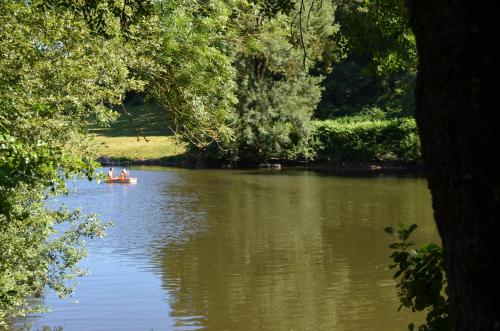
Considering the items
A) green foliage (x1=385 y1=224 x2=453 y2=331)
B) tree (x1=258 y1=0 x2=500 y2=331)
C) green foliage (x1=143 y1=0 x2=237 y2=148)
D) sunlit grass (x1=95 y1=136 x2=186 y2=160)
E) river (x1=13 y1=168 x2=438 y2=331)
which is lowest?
river (x1=13 y1=168 x2=438 y2=331)

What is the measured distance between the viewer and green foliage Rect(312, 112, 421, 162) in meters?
41.0

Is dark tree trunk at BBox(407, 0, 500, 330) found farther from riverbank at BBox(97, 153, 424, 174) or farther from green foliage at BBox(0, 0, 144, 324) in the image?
riverbank at BBox(97, 153, 424, 174)

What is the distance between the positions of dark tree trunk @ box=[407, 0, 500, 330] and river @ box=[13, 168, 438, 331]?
910cm

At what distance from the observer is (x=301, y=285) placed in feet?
52.2

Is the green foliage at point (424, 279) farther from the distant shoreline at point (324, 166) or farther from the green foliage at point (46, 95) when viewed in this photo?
the distant shoreline at point (324, 166)

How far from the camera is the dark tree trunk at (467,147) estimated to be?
7.82ft

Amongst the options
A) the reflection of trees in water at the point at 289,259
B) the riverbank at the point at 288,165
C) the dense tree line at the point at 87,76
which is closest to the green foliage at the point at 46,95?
the dense tree line at the point at 87,76

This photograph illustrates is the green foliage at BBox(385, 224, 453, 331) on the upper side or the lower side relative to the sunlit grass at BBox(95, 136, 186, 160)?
lower

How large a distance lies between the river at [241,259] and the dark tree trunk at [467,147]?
358 inches

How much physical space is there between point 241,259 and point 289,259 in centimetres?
118

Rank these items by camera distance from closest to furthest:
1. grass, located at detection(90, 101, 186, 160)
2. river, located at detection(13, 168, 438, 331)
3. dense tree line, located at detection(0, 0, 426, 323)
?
1. dense tree line, located at detection(0, 0, 426, 323)
2. river, located at detection(13, 168, 438, 331)
3. grass, located at detection(90, 101, 186, 160)

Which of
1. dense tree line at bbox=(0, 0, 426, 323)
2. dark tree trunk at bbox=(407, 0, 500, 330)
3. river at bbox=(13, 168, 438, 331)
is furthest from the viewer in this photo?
river at bbox=(13, 168, 438, 331)

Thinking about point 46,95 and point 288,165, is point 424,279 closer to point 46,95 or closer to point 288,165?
point 46,95

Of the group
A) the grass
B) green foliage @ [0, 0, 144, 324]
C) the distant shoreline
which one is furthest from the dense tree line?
the grass
